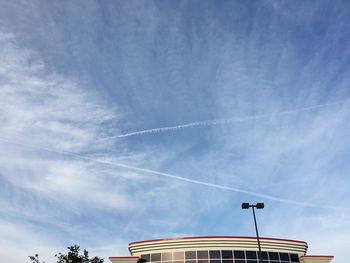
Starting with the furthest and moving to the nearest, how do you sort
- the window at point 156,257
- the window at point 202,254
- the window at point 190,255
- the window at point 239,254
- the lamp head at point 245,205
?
the window at point 156,257
the window at point 190,255
the window at point 202,254
the window at point 239,254
the lamp head at point 245,205

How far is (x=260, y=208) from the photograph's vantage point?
82.1ft

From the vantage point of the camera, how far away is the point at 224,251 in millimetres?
33031

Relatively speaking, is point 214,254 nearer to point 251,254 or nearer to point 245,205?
point 251,254

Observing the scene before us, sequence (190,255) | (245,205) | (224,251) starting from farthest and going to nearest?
(190,255), (224,251), (245,205)

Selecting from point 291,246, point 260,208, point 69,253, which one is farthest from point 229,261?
point 69,253

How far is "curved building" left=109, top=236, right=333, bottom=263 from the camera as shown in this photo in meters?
32.8

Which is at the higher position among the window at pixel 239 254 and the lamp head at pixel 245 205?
the lamp head at pixel 245 205

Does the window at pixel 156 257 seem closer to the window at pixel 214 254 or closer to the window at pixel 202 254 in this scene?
the window at pixel 202 254

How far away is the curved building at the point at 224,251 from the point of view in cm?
3281

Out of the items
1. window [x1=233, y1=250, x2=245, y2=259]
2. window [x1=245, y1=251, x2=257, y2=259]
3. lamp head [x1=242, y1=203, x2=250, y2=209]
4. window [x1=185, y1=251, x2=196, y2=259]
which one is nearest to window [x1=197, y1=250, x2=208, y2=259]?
window [x1=185, y1=251, x2=196, y2=259]

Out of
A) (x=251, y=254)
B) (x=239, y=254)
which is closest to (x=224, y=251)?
(x=239, y=254)

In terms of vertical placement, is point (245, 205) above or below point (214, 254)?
above

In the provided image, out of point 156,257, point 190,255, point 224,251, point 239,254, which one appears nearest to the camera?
point 239,254

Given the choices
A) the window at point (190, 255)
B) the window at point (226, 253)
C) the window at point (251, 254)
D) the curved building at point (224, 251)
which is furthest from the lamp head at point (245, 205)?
the window at point (190, 255)
